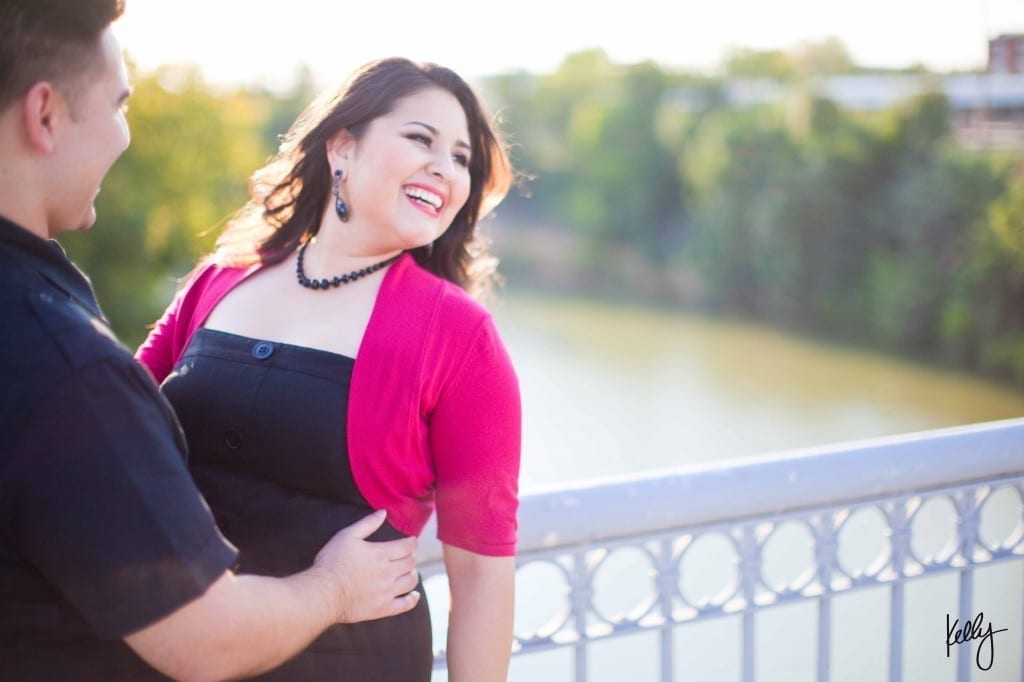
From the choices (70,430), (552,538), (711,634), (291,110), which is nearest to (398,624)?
(552,538)

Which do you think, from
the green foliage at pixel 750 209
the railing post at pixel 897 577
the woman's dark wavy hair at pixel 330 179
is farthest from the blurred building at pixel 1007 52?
the woman's dark wavy hair at pixel 330 179

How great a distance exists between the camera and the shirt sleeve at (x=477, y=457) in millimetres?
1260

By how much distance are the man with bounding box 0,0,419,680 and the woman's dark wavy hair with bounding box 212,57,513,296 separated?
56cm

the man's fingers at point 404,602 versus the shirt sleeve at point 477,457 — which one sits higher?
the shirt sleeve at point 477,457

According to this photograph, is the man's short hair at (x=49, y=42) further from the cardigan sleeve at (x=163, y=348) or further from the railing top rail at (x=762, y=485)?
the railing top rail at (x=762, y=485)

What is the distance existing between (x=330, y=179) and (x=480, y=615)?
0.73 meters

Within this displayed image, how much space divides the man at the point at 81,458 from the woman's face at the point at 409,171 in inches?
20.3

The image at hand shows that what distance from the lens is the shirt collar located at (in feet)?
2.90

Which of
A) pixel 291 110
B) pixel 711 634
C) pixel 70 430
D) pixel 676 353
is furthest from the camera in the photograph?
pixel 291 110

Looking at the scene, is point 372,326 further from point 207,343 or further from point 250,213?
point 250,213

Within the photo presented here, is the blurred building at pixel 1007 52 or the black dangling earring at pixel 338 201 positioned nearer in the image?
the black dangling earring at pixel 338 201

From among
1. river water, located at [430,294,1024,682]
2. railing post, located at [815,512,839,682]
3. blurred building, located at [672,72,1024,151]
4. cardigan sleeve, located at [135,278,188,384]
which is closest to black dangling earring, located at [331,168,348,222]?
cardigan sleeve, located at [135,278,188,384]

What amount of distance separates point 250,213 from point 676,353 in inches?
600

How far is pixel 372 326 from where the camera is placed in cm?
132
